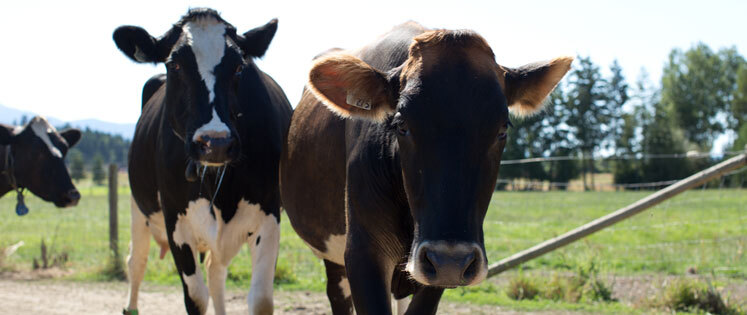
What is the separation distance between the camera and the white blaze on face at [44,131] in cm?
827

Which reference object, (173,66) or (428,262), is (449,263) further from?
(173,66)

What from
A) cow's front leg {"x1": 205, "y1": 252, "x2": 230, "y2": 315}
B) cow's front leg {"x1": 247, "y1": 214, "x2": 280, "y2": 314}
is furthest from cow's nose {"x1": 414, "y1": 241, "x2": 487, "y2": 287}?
cow's front leg {"x1": 205, "y1": 252, "x2": 230, "y2": 315}

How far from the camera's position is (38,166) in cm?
810

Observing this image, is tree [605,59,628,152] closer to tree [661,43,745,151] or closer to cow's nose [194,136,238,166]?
tree [661,43,745,151]

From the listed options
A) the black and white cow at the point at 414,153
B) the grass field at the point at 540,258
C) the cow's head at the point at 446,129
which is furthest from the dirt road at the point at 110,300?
the cow's head at the point at 446,129

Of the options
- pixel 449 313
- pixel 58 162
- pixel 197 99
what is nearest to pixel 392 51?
pixel 197 99

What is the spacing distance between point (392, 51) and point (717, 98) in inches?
3180

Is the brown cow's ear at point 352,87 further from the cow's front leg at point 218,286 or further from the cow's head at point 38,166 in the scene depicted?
the cow's head at point 38,166

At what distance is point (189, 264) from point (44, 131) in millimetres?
4368

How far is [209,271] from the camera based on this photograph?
5.74 metres

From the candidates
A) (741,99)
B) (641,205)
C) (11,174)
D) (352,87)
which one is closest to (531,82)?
(352,87)

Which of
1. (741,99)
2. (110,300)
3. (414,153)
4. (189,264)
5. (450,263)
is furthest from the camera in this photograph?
(741,99)

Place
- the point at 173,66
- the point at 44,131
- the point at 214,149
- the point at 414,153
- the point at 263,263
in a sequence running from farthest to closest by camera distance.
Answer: the point at 44,131 → the point at 263,263 → the point at 173,66 → the point at 214,149 → the point at 414,153

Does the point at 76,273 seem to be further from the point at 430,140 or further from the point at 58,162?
the point at 430,140
